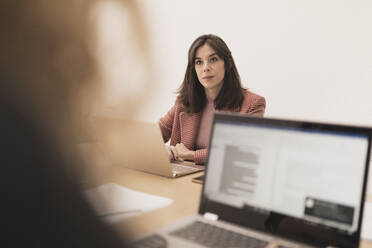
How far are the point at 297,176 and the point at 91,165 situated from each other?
21.6 inches

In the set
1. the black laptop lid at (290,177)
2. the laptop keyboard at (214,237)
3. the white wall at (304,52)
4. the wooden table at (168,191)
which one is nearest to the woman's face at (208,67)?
the white wall at (304,52)

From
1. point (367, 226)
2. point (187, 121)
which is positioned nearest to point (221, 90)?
point (187, 121)

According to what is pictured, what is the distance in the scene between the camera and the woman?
210cm

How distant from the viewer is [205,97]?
7.61 feet

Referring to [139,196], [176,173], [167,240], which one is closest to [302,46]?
[176,173]

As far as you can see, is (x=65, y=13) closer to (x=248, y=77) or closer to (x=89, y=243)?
(x=89, y=243)

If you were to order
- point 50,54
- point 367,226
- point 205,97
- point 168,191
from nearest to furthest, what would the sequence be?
point 50,54 → point 367,226 → point 168,191 → point 205,97

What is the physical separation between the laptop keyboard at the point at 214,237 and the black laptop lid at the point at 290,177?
50 millimetres

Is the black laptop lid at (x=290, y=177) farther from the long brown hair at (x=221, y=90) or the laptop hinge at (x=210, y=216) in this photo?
the long brown hair at (x=221, y=90)

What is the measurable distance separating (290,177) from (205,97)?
1.68m

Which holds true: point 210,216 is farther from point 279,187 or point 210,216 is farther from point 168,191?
point 168,191

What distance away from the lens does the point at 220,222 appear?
73 centimetres

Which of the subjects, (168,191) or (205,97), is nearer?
(168,191)

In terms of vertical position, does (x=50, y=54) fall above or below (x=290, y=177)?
above
